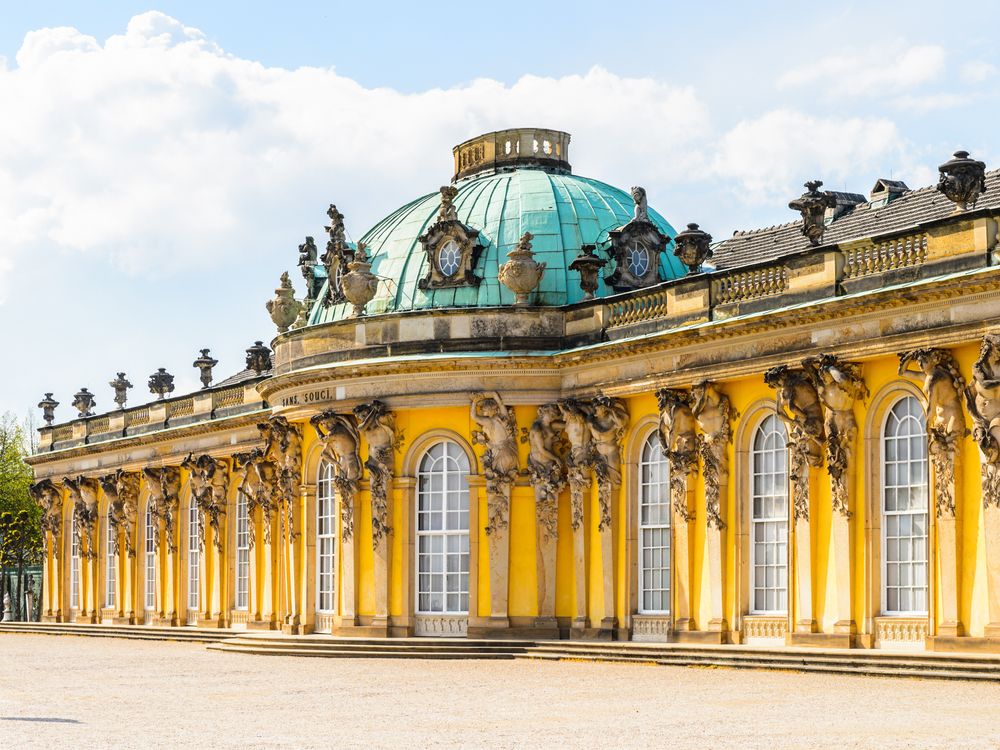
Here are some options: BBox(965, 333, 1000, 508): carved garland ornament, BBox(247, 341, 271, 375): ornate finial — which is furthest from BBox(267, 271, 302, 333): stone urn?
BBox(965, 333, 1000, 508): carved garland ornament

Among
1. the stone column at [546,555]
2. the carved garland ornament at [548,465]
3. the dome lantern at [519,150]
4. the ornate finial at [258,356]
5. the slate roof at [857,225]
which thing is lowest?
the stone column at [546,555]

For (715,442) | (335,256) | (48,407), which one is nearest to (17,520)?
(48,407)

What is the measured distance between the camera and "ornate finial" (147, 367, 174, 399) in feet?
177

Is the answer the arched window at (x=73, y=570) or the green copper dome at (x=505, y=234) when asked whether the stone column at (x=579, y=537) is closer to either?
the green copper dome at (x=505, y=234)

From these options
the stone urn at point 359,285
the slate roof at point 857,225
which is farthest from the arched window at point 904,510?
the stone urn at point 359,285

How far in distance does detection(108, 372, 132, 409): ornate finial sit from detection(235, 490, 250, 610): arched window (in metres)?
12.1

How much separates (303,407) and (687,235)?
9699 millimetres

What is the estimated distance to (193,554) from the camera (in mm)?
49875

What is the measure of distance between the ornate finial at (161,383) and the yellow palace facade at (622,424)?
22.5 feet

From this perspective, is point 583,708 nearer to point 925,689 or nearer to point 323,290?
point 925,689

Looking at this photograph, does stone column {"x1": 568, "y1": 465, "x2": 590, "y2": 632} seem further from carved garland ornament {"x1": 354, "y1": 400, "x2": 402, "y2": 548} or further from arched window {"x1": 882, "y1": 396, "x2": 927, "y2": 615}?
arched window {"x1": 882, "y1": 396, "x2": 927, "y2": 615}

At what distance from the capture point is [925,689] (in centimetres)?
2259

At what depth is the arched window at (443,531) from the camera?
1426 inches

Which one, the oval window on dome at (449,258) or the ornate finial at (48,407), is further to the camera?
the ornate finial at (48,407)
